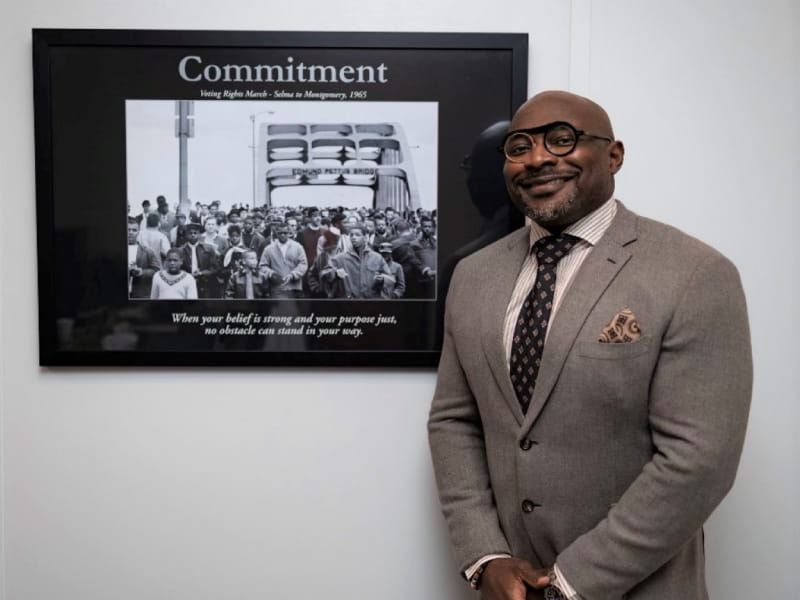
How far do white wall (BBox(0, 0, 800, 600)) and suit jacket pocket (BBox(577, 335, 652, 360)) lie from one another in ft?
1.90

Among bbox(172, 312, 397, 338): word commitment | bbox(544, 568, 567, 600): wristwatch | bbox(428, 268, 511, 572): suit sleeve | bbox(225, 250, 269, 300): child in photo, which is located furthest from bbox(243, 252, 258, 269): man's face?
bbox(544, 568, 567, 600): wristwatch

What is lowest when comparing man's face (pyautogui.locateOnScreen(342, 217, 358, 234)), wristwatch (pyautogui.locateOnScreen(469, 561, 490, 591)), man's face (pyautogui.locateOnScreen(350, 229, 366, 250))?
wristwatch (pyautogui.locateOnScreen(469, 561, 490, 591))

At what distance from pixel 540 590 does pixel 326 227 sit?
93cm

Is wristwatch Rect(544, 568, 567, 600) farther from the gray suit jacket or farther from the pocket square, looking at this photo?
the pocket square

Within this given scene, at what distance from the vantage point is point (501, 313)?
1305 millimetres

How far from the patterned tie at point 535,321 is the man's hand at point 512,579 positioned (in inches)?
11.2

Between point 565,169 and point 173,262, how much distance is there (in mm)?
959

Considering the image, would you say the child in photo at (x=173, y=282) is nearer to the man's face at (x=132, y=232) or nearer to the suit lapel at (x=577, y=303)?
the man's face at (x=132, y=232)

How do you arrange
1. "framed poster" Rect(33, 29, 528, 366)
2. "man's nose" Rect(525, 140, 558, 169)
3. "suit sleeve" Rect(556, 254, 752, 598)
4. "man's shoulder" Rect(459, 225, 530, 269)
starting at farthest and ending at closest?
1. "framed poster" Rect(33, 29, 528, 366)
2. "man's shoulder" Rect(459, 225, 530, 269)
3. "man's nose" Rect(525, 140, 558, 169)
4. "suit sleeve" Rect(556, 254, 752, 598)

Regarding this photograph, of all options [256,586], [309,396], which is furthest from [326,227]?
[256,586]

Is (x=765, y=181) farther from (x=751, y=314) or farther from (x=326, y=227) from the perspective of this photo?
(x=326, y=227)

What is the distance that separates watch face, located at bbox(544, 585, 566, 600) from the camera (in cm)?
117

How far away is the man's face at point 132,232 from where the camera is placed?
1.64m

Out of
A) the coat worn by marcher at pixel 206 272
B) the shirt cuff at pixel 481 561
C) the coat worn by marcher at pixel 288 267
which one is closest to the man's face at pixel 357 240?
the coat worn by marcher at pixel 288 267
